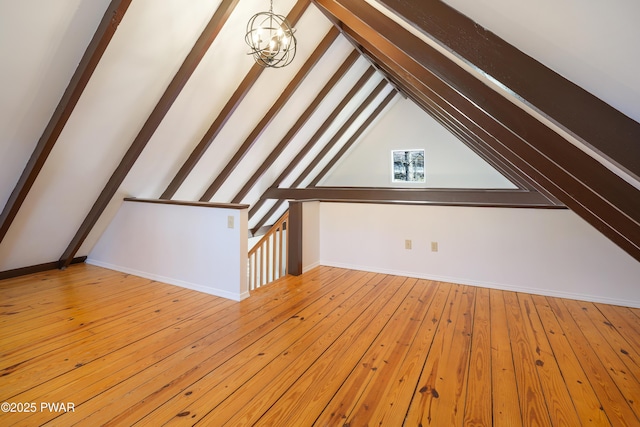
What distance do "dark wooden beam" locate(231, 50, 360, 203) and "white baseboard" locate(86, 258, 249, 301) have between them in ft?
6.87

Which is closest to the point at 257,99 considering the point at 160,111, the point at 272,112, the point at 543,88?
the point at 272,112

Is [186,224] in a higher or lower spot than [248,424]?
higher

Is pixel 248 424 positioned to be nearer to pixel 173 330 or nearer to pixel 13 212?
pixel 173 330

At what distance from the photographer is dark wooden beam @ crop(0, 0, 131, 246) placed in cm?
217

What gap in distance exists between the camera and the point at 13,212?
9.68 feet

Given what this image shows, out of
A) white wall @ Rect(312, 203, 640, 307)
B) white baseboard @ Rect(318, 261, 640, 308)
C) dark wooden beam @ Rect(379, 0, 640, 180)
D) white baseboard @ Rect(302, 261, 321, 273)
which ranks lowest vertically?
white baseboard @ Rect(318, 261, 640, 308)

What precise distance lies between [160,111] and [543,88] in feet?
10.2

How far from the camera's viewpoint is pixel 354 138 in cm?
661

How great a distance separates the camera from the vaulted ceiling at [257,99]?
757 millimetres

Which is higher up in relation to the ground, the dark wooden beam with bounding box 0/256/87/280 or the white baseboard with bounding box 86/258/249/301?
the dark wooden beam with bounding box 0/256/87/280

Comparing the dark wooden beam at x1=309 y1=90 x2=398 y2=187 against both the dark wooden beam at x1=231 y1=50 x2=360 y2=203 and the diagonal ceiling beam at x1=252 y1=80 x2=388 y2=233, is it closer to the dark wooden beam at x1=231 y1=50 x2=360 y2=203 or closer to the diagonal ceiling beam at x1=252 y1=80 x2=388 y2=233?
the diagonal ceiling beam at x1=252 y1=80 x2=388 y2=233

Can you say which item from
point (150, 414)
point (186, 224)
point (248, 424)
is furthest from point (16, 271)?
point (248, 424)

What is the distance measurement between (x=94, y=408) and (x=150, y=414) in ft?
1.06

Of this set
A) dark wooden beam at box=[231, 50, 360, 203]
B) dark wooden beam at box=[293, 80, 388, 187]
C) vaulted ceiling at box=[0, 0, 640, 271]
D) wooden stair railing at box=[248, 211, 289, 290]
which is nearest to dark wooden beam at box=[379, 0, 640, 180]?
vaulted ceiling at box=[0, 0, 640, 271]
